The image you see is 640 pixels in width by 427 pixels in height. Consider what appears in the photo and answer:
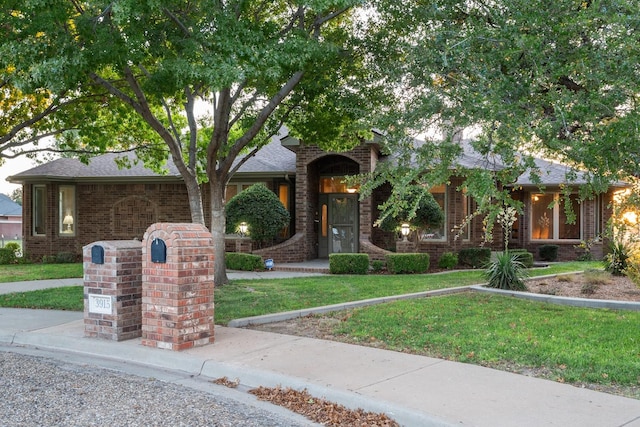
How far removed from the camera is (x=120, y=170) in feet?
72.5

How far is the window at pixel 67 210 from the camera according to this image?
23391 millimetres

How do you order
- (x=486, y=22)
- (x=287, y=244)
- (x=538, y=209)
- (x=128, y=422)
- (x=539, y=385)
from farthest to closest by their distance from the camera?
(x=538, y=209), (x=287, y=244), (x=486, y=22), (x=539, y=385), (x=128, y=422)

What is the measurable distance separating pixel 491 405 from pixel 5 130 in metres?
15.5

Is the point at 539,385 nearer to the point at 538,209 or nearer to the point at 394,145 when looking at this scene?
the point at 394,145

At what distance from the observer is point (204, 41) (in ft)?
32.0

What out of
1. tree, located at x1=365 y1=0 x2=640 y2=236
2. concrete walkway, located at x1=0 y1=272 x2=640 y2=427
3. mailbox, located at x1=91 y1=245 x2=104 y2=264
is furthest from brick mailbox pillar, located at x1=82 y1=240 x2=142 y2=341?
tree, located at x1=365 y1=0 x2=640 y2=236

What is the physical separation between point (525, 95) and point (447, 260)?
11095 mm

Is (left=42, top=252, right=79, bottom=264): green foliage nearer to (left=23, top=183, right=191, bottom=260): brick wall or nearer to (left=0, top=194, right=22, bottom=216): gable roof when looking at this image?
(left=23, top=183, right=191, bottom=260): brick wall

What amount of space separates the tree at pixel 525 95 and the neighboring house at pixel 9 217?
4975 cm

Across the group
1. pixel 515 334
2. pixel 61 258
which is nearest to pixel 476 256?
pixel 515 334

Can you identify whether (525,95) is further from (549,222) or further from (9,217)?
(9,217)

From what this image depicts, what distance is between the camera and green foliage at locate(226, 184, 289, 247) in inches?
711

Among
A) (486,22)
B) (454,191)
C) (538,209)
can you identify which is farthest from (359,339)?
(538,209)

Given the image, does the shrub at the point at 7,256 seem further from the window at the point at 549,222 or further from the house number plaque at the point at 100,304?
the window at the point at 549,222
